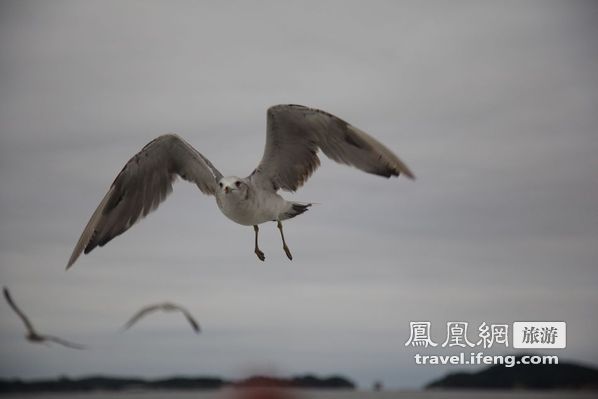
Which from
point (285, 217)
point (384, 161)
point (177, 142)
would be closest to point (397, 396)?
point (285, 217)

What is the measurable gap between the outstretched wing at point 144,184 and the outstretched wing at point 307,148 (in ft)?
1.07

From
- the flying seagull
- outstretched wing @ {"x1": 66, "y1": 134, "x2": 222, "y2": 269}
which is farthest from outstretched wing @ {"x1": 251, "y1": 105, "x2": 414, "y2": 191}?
outstretched wing @ {"x1": 66, "y1": 134, "x2": 222, "y2": 269}

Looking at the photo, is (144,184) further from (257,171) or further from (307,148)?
(307,148)

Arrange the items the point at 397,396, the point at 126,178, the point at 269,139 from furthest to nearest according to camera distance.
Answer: the point at 397,396 → the point at 126,178 → the point at 269,139

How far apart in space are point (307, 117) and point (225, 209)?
1.89 feet

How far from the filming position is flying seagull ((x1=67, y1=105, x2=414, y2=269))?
12.9 feet

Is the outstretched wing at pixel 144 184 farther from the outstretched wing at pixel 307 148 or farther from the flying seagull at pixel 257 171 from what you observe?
the outstretched wing at pixel 307 148

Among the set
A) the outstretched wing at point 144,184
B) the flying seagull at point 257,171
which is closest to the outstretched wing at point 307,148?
the flying seagull at point 257,171

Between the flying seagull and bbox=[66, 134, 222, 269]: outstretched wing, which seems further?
bbox=[66, 134, 222, 269]: outstretched wing

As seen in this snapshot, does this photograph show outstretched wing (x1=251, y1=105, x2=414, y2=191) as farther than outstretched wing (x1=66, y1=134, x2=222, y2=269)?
No

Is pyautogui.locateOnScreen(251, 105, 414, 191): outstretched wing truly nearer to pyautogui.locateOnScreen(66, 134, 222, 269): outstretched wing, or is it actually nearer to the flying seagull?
the flying seagull

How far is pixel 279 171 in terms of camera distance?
14.1 feet

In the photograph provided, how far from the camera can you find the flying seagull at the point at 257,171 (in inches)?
155

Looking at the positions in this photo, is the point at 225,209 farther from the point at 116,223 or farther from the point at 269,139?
the point at 116,223
